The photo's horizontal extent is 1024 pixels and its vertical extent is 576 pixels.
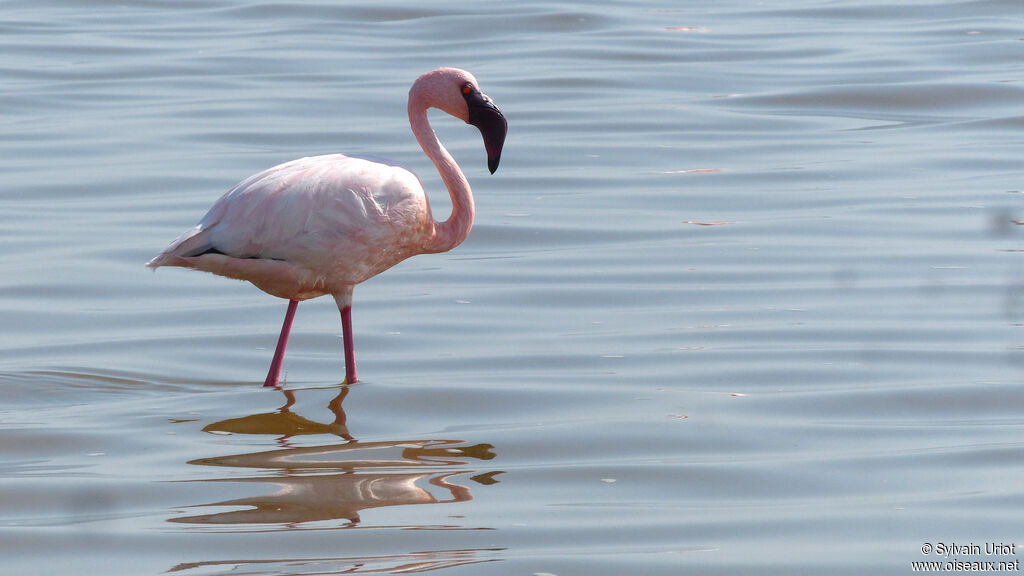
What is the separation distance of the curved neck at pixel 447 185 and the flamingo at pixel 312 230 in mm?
204

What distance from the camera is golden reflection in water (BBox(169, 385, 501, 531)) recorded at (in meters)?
5.19

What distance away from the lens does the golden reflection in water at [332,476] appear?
5.19 meters

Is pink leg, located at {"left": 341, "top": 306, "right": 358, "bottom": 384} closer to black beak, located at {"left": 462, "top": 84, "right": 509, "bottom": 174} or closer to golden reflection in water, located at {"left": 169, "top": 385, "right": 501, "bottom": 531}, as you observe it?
golden reflection in water, located at {"left": 169, "top": 385, "right": 501, "bottom": 531}

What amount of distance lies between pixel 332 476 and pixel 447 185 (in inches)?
81.5

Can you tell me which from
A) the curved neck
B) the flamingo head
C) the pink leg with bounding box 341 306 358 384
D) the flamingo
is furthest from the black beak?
the pink leg with bounding box 341 306 358 384

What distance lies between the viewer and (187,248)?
661 centimetres

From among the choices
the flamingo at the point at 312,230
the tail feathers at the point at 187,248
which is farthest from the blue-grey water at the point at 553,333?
the tail feathers at the point at 187,248

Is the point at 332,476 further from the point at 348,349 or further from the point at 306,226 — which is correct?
the point at 348,349

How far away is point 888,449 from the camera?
5.94m

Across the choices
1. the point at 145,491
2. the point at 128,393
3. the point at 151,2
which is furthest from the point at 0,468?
the point at 151,2

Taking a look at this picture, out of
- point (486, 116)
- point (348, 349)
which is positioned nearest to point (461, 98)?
point (486, 116)

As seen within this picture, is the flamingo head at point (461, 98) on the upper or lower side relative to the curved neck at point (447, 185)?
upper

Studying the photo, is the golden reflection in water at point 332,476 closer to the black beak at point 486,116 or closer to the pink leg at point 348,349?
the pink leg at point 348,349

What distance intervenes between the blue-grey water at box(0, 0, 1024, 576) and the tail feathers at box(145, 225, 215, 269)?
63 centimetres
